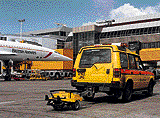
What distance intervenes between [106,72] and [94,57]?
99 centimetres

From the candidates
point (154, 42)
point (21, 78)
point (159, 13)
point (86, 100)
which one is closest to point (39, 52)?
point (21, 78)

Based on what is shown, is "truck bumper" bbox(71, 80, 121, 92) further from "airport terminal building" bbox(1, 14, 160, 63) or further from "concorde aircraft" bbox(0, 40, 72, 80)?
"airport terminal building" bbox(1, 14, 160, 63)

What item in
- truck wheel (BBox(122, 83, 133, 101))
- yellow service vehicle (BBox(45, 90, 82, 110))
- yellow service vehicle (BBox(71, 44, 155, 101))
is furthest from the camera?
truck wheel (BBox(122, 83, 133, 101))

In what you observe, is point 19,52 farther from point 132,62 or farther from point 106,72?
point 106,72

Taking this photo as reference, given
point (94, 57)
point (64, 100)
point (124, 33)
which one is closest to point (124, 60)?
point (94, 57)

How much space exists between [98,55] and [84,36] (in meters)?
57.1

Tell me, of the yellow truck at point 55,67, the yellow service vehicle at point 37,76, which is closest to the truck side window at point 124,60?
the yellow service vehicle at point 37,76

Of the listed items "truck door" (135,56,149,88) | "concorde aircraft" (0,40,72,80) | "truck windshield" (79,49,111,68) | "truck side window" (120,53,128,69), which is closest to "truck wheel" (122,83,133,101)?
"truck side window" (120,53,128,69)

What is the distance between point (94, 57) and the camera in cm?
1018

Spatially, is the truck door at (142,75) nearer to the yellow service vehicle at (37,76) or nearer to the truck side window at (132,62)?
the truck side window at (132,62)

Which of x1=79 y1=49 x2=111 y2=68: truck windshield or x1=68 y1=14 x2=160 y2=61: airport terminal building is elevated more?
x1=68 y1=14 x2=160 y2=61: airport terminal building

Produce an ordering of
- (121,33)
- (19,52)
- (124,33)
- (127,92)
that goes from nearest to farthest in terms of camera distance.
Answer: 1. (127,92)
2. (19,52)
3. (124,33)
4. (121,33)

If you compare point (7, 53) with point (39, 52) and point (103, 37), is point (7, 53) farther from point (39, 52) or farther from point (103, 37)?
point (103, 37)

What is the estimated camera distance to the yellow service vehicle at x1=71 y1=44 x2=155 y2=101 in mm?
9500
